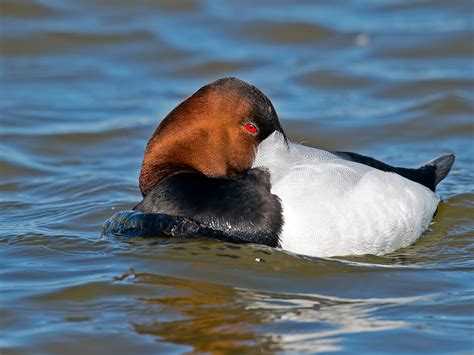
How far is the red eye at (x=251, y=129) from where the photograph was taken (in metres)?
6.23

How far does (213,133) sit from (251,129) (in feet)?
0.81

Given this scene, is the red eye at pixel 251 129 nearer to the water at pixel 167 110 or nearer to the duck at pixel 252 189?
the duck at pixel 252 189

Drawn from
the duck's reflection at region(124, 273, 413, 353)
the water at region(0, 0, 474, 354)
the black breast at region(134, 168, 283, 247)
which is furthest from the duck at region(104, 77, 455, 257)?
the duck's reflection at region(124, 273, 413, 353)

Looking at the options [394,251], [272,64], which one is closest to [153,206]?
[394,251]

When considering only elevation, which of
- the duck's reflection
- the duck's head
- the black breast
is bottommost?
the duck's reflection

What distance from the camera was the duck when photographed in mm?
5863

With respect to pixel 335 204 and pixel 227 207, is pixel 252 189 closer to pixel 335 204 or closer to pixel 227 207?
pixel 227 207

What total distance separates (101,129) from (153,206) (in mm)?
3921

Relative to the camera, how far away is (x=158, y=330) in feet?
16.4

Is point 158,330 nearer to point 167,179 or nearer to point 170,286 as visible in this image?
point 170,286

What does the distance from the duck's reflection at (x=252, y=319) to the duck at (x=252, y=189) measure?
0.45 m

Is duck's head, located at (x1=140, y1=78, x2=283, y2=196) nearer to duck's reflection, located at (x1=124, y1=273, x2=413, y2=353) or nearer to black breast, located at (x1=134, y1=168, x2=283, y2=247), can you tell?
black breast, located at (x1=134, y1=168, x2=283, y2=247)

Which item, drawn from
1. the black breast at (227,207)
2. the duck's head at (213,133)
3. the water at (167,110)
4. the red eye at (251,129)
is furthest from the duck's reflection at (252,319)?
the red eye at (251,129)

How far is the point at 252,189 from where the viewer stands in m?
5.93
